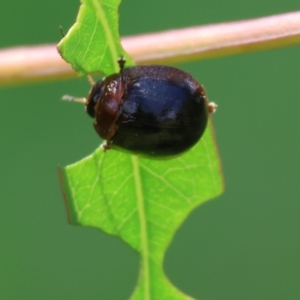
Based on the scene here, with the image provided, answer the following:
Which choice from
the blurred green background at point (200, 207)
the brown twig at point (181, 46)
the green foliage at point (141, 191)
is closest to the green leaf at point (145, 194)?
the green foliage at point (141, 191)

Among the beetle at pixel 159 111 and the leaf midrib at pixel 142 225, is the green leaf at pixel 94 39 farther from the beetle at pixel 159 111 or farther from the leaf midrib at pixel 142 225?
the leaf midrib at pixel 142 225

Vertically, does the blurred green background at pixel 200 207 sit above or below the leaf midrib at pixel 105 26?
below

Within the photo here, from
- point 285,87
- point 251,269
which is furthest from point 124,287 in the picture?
point 285,87

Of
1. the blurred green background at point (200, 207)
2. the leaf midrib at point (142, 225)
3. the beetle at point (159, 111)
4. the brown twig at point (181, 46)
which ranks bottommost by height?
the blurred green background at point (200, 207)

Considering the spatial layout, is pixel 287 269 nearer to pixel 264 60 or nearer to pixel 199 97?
pixel 264 60

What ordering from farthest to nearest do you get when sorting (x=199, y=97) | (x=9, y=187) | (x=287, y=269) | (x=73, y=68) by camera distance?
1. (x=9, y=187)
2. (x=287, y=269)
3. (x=199, y=97)
4. (x=73, y=68)

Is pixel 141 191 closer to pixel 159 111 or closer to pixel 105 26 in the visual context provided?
pixel 159 111

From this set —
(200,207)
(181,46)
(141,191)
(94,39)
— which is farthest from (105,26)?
(200,207)
